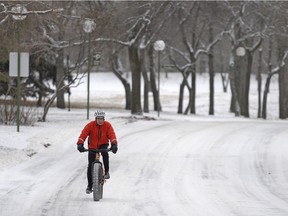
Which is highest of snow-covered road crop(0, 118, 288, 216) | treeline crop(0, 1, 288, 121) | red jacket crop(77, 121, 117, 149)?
treeline crop(0, 1, 288, 121)

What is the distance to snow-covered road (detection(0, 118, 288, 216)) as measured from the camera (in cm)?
1126

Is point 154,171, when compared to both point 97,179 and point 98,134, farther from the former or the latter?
point 97,179

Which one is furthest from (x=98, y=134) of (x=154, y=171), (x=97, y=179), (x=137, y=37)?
(x=137, y=37)

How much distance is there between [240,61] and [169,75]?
181 feet

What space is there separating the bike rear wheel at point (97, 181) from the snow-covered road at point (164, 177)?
0.49 feet

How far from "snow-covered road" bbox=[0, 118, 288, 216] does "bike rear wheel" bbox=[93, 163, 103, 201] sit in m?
0.15

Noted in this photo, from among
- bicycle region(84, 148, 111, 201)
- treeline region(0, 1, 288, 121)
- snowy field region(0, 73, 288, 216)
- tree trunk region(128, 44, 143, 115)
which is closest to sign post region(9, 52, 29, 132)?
treeline region(0, 1, 288, 121)

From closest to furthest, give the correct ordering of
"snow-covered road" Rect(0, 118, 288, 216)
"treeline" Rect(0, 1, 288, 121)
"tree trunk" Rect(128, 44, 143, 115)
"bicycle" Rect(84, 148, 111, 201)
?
"snow-covered road" Rect(0, 118, 288, 216) < "bicycle" Rect(84, 148, 111, 201) < "treeline" Rect(0, 1, 288, 121) < "tree trunk" Rect(128, 44, 143, 115)

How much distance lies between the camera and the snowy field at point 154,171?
37.3ft

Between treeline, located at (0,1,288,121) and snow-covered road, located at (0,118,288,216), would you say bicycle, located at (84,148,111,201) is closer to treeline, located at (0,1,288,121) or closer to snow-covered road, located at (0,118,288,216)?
snow-covered road, located at (0,118,288,216)

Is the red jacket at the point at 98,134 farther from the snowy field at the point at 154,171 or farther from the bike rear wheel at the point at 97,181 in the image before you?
the snowy field at the point at 154,171

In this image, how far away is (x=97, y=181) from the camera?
11.7 meters

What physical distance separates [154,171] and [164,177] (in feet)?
3.03

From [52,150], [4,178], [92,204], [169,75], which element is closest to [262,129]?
[52,150]
